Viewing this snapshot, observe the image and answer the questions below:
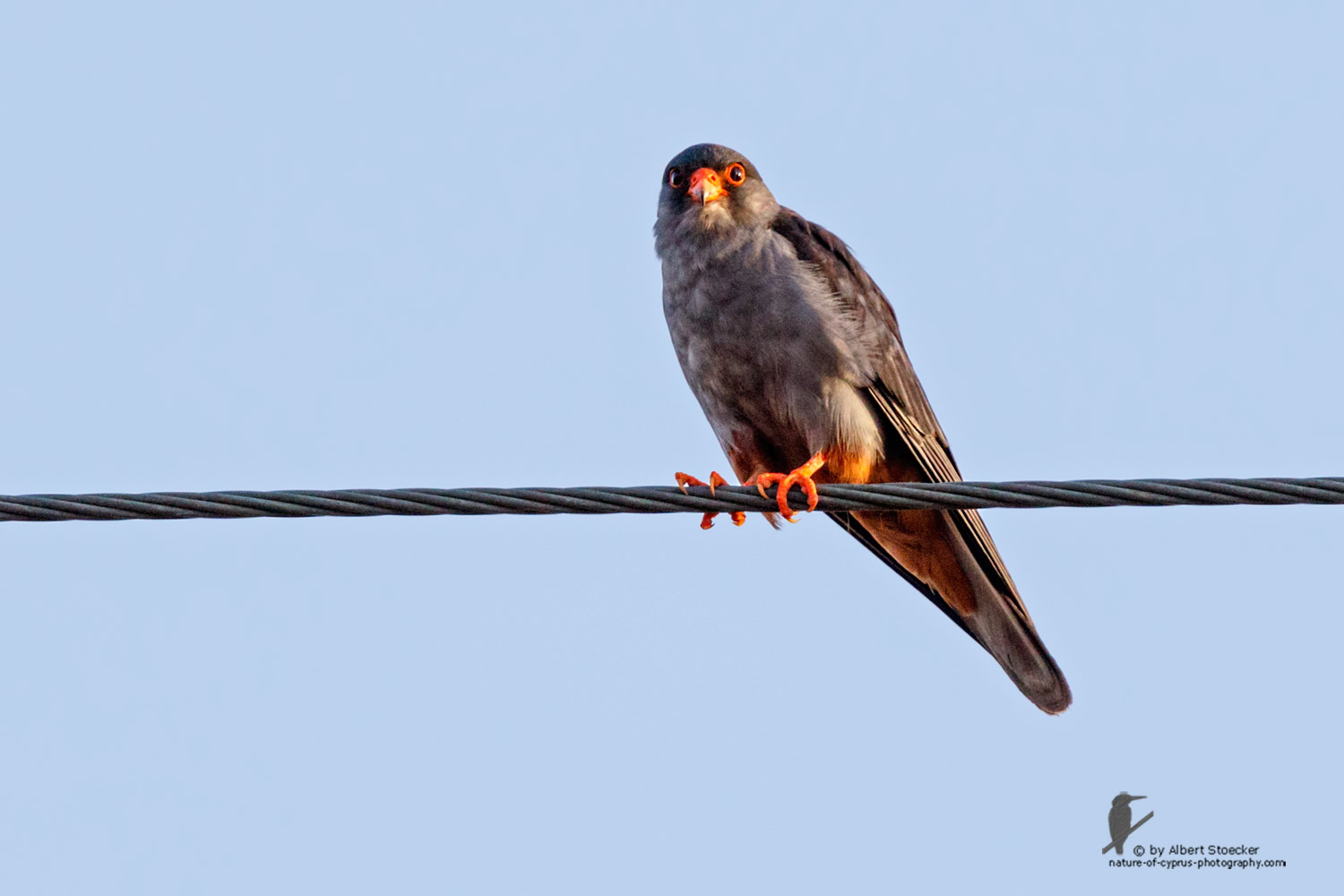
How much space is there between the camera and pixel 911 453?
→ 6.13 m

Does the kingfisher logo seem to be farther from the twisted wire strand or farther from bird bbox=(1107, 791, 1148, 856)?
the twisted wire strand

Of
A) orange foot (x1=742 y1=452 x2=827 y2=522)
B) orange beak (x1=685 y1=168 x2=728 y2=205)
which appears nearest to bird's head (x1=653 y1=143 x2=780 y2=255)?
orange beak (x1=685 y1=168 x2=728 y2=205)

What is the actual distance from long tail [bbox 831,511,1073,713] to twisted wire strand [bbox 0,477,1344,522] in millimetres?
1993

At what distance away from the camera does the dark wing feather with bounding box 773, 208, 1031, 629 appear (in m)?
6.06

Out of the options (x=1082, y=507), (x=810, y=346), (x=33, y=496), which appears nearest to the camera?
(x=33, y=496)

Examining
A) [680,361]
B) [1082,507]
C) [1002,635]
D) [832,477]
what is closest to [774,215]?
[680,361]

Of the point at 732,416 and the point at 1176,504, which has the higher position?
the point at 732,416

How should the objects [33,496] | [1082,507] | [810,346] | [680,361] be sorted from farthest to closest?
1. [680,361]
2. [810,346]
3. [1082,507]
4. [33,496]

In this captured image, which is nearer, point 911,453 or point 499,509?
point 499,509

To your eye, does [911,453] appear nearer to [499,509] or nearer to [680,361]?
[680,361]

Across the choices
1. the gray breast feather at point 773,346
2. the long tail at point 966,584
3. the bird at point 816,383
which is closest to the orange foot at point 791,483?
the bird at point 816,383

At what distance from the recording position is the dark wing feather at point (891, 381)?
6062mm

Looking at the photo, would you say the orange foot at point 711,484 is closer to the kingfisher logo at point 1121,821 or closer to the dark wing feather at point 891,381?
the dark wing feather at point 891,381

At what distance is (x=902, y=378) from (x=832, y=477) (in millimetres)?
527
